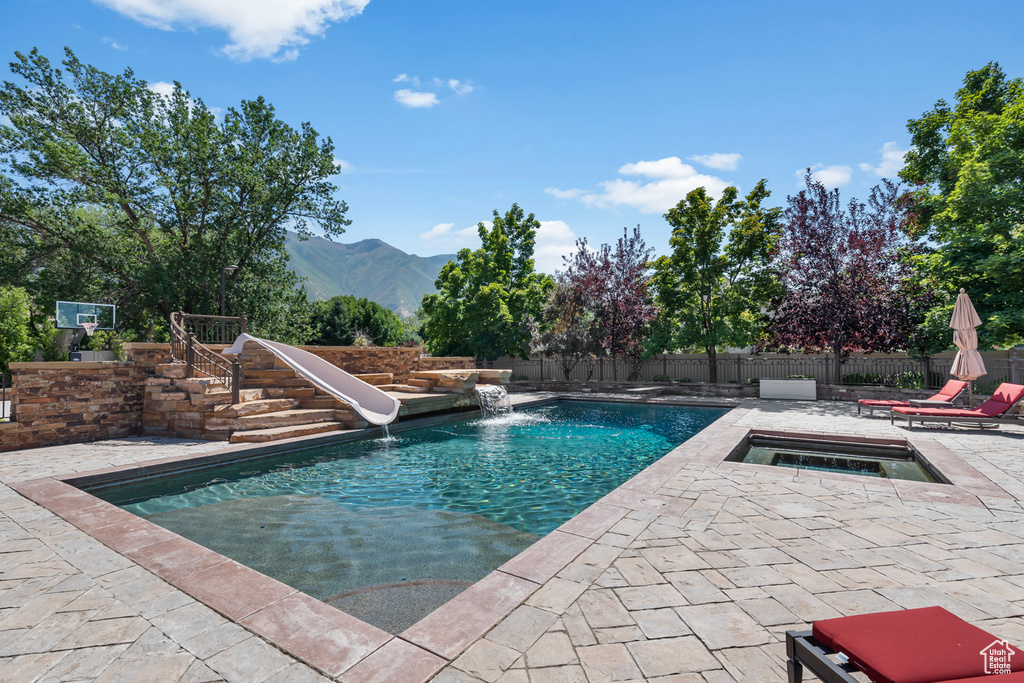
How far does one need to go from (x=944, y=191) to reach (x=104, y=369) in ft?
76.9

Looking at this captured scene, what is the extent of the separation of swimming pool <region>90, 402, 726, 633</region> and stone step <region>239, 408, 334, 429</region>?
1.08 metres

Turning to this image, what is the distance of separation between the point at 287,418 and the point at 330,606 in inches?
253

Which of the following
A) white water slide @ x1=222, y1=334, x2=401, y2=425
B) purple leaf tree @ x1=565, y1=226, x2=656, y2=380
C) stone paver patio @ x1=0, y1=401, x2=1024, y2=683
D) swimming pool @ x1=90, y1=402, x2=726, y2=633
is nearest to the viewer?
stone paver patio @ x1=0, y1=401, x2=1024, y2=683

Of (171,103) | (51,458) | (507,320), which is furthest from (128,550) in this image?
(171,103)

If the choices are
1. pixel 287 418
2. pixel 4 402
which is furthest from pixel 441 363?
pixel 4 402

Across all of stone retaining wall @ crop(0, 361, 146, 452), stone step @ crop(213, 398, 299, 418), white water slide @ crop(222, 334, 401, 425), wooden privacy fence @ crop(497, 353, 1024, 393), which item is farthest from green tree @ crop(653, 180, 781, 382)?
stone retaining wall @ crop(0, 361, 146, 452)

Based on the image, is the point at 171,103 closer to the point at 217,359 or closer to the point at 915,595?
the point at 217,359

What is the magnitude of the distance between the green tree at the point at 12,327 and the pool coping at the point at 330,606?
1603cm

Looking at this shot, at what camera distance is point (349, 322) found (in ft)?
119

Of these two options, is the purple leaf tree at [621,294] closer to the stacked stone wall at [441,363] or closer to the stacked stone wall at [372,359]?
the stacked stone wall at [441,363]

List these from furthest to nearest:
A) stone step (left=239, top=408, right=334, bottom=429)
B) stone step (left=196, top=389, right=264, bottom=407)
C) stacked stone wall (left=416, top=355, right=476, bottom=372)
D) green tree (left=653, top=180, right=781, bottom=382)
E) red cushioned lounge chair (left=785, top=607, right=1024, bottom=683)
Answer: green tree (left=653, top=180, right=781, bottom=382)
stacked stone wall (left=416, top=355, right=476, bottom=372)
stone step (left=196, top=389, right=264, bottom=407)
stone step (left=239, top=408, right=334, bottom=429)
red cushioned lounge chair (left=785, top=607, right=1024, bottom=683)

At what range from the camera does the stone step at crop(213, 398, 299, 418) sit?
25.8 feet

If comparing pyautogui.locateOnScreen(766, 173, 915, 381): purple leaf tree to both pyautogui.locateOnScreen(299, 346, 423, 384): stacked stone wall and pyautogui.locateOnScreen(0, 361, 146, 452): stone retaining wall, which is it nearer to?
pyautogui.locateOnScreen(299, 346, 423, 384): stacked stone wall

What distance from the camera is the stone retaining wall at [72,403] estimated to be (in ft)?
23.8
